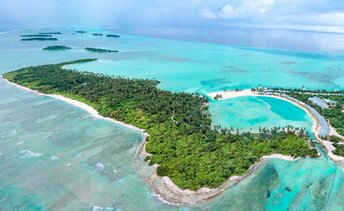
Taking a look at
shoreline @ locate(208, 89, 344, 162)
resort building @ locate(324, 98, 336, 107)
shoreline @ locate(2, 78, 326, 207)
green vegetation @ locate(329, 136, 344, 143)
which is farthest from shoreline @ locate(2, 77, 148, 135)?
resort building @ locate(324, 98, 336, 107)

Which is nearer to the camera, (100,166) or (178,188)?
(178,188)

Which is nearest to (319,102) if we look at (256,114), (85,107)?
(256,114)

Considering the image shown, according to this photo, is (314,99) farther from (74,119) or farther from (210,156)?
(74,119)

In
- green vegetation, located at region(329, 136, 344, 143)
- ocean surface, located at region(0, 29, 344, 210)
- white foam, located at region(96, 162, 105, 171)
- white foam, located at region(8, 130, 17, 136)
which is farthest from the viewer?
white foam, located at region(8, 130, 17, 136)

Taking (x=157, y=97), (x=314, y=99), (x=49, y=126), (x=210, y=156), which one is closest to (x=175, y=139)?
(x=210, y=156)

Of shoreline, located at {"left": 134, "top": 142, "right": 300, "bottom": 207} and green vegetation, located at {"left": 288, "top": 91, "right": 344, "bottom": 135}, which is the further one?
green vegetation, located at {"left": 288, "top": 91, "right": 344, "bottom": 135}

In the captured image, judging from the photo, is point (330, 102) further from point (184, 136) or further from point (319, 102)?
point (184, 136)

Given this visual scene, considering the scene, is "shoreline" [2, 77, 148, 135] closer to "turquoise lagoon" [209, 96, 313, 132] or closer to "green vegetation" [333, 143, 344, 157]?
"turquoise lagoon" [209, 96, 313, 132]

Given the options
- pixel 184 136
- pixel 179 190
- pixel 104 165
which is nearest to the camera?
pixel 179 190

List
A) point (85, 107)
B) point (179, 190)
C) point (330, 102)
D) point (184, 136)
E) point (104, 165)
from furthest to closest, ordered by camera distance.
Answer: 1. point (330, 102)
2. point (85, 107)
3. point (184, 136)
4. point (104, 165)
5. point (179, 190)

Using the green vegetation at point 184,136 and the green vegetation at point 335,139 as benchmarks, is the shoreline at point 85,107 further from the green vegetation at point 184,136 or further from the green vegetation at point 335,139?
the green vegetation at point 335,139
